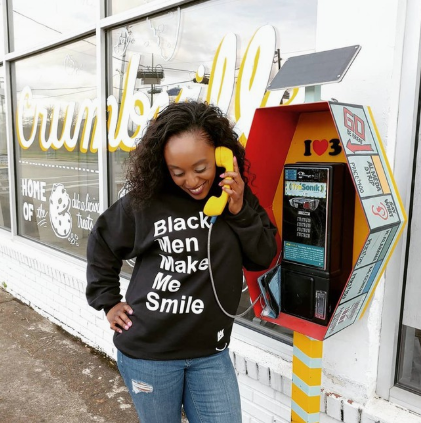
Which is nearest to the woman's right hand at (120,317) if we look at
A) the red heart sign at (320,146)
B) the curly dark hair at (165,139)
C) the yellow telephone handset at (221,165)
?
the curly dark hair at (165,139)

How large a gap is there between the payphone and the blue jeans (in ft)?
1.23

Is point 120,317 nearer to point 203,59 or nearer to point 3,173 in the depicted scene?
point 203,59

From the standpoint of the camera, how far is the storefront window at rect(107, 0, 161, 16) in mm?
3154

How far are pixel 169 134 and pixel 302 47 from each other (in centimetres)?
114

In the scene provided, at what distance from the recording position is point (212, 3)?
2.71 meters

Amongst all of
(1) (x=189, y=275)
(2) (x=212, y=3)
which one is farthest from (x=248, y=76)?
(1) (x=189, y=275)

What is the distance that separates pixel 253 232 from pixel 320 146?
455 mm

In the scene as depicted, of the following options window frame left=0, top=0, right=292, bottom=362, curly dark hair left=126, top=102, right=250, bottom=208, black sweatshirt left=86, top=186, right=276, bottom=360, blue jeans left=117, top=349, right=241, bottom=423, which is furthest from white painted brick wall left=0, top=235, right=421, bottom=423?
curly dark hair left=126, top=102, right=250, bottom=208

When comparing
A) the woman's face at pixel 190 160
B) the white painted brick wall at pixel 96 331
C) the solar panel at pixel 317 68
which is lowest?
the white painted brick wall at pixel 96 331

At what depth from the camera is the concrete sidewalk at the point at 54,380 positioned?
2852mm

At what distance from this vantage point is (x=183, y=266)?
1.53 metres

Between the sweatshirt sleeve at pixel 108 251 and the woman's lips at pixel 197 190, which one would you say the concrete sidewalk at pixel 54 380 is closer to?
the sweatshirt sleeve at pixel 108 251

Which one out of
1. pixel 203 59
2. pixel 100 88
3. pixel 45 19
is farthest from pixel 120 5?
pixel 45 19

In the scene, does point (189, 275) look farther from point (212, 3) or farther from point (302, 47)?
point (212, 3)
